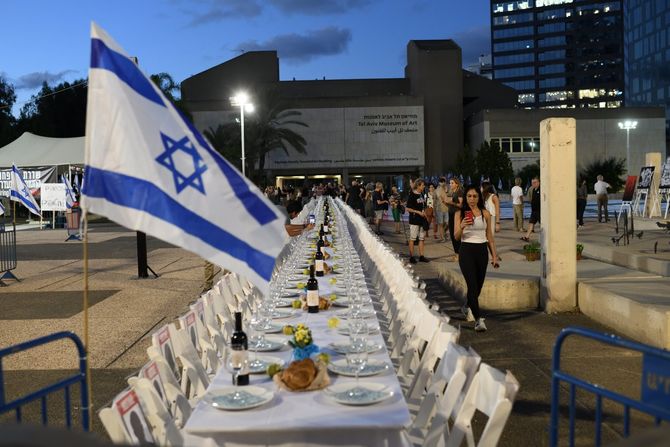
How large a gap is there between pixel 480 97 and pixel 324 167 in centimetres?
2348

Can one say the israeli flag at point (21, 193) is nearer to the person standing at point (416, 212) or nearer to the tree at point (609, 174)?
the person standing at point (416, 212)

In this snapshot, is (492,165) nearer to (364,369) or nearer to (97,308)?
(97,308)

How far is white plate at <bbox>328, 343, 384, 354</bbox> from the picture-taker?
5039mm

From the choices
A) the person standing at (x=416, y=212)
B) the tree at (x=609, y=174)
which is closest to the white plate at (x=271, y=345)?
the person standing at (x=416, y=212)

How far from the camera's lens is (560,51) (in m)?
155

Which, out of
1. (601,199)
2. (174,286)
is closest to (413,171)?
(601,199)

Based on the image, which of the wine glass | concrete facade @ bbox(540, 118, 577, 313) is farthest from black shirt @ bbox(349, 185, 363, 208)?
the wine glass

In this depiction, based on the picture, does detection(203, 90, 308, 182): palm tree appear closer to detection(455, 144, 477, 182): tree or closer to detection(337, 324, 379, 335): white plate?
detection(455, 144, 477, 182): tree

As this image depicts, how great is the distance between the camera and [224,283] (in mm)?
8203

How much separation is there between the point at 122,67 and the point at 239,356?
6.18 feet

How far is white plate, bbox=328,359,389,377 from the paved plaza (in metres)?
1.31

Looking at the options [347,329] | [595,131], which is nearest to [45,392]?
[347,329]

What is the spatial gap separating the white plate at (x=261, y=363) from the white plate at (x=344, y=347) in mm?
491

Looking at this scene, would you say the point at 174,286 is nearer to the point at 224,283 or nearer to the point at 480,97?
the point at 224,283
